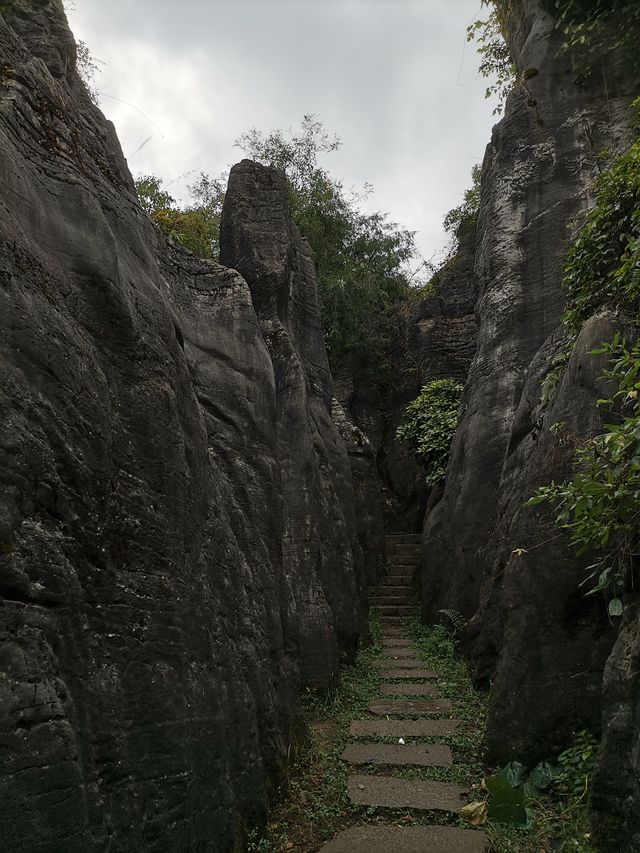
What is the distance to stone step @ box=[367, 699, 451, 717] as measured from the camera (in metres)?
7.13

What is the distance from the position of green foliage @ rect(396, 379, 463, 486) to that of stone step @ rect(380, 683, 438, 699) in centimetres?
487

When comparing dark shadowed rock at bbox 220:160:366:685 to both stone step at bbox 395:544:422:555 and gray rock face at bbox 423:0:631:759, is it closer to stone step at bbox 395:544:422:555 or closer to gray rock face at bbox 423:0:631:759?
gray rock face at bbox 423:0:631:759

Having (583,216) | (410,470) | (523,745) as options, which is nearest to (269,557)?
(523,745)

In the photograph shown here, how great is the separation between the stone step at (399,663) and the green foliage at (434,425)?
12.7 ft

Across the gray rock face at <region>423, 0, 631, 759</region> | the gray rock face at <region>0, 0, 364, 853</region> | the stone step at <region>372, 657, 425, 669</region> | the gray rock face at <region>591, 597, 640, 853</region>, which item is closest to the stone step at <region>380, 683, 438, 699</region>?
the gray rock face at <region>423, 0, 631, 759</region>

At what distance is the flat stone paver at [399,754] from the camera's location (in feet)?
18.9

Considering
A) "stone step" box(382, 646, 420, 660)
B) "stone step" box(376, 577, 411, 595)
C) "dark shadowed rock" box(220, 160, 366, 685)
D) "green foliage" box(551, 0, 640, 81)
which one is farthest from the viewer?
"stone step" box(376, 577, 411, 595)

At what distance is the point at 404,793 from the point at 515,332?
6615 millimetres

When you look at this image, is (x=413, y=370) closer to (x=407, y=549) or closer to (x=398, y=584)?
(x=407, y=549)

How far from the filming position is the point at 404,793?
515 centimetres

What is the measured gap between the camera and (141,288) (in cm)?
447

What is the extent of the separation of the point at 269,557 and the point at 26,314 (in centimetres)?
373

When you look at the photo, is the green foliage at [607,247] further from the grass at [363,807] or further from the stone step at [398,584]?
the stone step at [398,584]

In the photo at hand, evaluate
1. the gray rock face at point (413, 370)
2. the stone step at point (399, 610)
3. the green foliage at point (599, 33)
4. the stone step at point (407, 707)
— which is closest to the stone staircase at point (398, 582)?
the stone step at point (399, 610)
